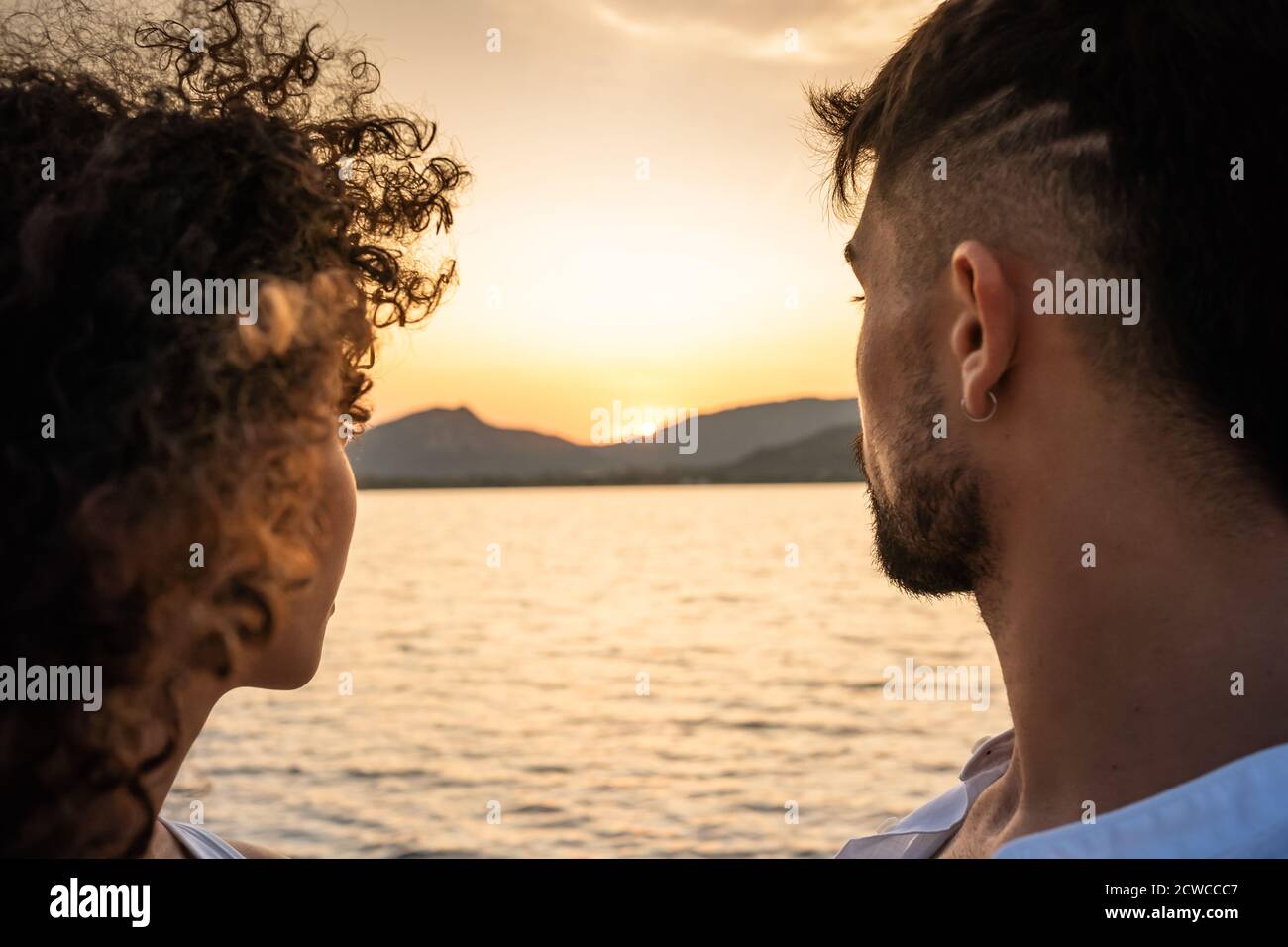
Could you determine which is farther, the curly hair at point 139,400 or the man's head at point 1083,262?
the man's head at point 1083,262

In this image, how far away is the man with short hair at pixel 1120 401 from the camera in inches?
69.0

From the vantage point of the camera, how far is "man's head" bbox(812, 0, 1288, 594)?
6.08ft

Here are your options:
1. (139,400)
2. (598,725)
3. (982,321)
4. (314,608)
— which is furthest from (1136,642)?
(598,725)

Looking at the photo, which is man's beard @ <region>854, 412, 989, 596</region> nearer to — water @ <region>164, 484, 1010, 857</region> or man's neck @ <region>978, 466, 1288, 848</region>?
man's neck @ <region>978, 466, 1288, 848</region>

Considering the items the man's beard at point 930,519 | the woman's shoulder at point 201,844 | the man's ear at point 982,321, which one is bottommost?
the woman's shoulder at point 201,844

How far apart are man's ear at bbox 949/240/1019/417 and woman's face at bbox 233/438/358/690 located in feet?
3.97

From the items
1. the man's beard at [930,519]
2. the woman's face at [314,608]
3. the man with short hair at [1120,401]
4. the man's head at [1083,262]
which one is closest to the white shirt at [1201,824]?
the man with short hair at [1120,401]

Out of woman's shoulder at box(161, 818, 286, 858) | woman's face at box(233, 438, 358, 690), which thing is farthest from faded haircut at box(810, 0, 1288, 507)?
woman's shoulder at box(161, 818, 286, 858)

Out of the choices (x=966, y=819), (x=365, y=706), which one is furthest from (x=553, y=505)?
(x=966, y=819)

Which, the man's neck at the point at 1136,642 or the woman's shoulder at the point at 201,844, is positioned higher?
the man's neck at the point at 1136,642

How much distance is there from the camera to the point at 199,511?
1652mm

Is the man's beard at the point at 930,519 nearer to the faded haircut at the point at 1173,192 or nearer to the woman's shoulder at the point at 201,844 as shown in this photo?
the faded haircut at the point at 1173,192

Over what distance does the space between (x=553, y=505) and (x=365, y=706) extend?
344ft
